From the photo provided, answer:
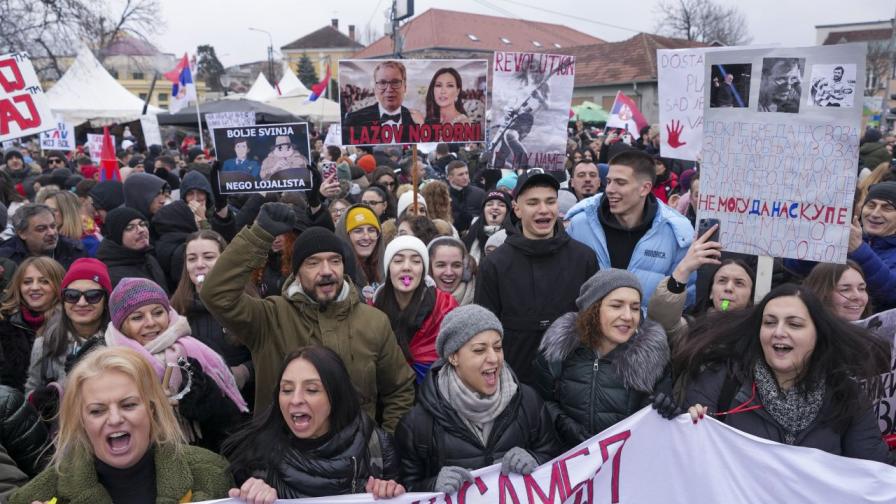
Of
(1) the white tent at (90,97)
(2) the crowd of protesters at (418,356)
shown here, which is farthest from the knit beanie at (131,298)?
(1) the white tent at (90,97)

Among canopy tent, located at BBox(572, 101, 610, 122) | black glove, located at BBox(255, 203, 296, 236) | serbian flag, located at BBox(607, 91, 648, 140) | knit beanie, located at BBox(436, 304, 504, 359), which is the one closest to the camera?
knit beanie, located at BBox(436, 304, 504, 359)

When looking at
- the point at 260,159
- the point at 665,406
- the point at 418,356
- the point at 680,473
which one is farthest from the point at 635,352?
the point at 260,159

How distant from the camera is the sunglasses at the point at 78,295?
12.3ft

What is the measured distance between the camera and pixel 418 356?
4160 mm

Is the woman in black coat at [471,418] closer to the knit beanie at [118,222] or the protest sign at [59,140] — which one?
the knit beanie at [118,222]

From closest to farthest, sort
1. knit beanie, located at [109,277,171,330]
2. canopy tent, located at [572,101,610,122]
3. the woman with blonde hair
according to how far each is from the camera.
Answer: the woman with blonde hair
knit beanie, located at [109,277,171,330]
canopy tent, located at [572,101,610,122]

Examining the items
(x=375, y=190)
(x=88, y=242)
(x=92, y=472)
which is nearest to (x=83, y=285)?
(x=92, y=472)

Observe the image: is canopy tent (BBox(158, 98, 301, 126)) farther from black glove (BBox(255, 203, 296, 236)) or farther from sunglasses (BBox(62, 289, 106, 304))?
black glove (BBox(255, 203, 296, 236))

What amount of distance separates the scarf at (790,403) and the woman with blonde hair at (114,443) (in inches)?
90.6

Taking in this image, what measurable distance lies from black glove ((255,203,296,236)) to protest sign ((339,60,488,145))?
2718 millimetres

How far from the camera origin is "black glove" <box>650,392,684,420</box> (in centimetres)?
304

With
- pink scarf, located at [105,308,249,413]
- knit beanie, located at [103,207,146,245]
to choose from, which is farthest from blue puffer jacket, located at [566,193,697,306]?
knit beanie, located at [103,207,146,245]

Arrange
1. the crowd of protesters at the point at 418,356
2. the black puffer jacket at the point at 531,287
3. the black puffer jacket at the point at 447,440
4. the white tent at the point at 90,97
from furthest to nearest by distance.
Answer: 1. the white tent at the point at 90,97
2. the black puffer jacket at the point at 531,287
3. the black puffer jacket at the point at 447,440
4. the crowd of protesters at the point at 418,356

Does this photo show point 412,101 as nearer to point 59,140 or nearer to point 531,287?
point 531,287
